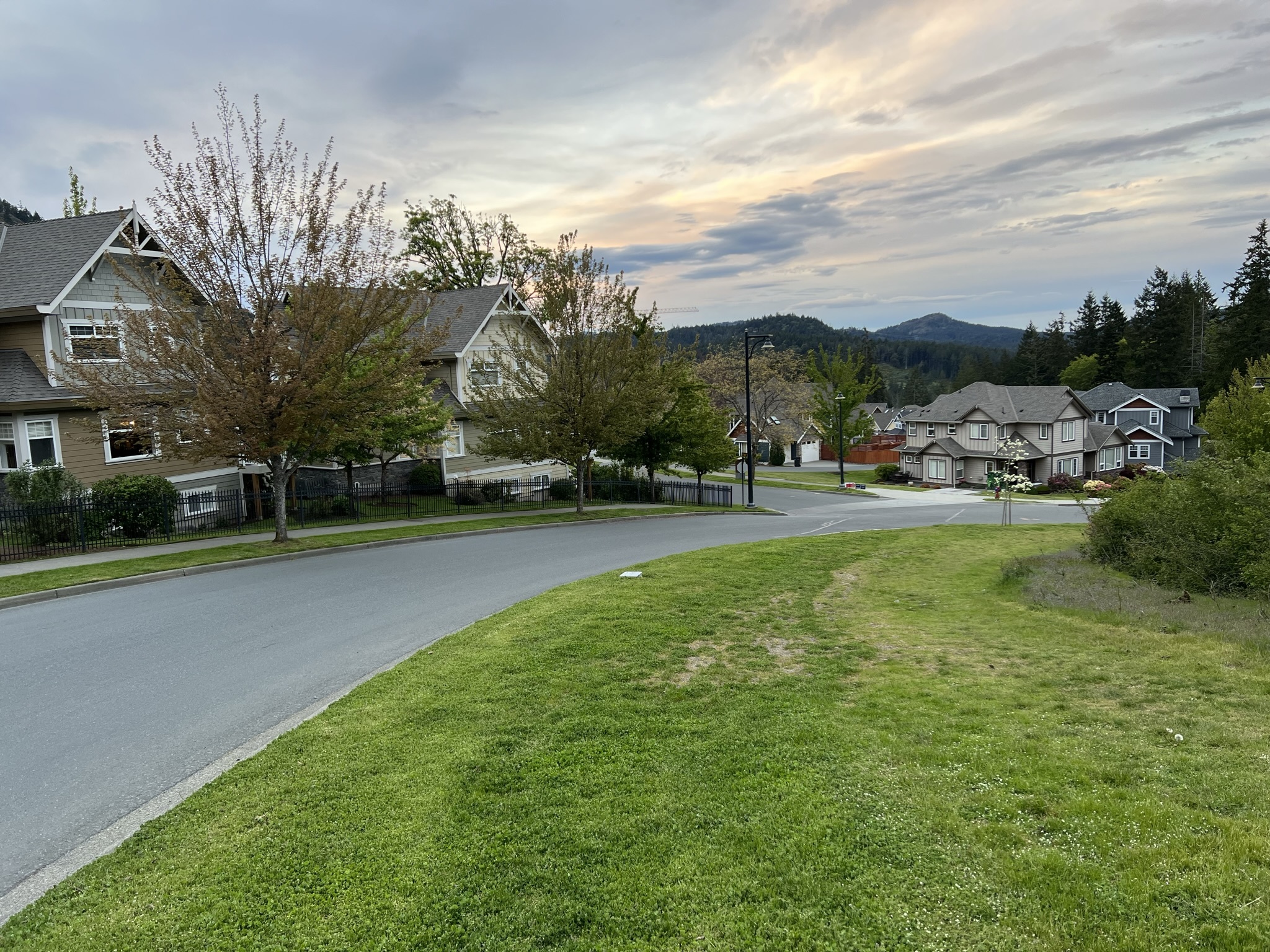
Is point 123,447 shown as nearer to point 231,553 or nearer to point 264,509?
point 264,509

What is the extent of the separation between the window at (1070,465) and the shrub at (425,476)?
171 ft

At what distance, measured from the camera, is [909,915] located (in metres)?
3.99

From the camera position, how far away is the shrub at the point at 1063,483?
52656 mm

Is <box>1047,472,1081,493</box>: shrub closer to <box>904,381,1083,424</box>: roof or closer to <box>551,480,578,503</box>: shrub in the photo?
<box>904,381,1083,424</box>: roof

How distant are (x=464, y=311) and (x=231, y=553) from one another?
70.0 feet

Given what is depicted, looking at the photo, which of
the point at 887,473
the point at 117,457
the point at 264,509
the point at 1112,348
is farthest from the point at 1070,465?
the point at 117,457

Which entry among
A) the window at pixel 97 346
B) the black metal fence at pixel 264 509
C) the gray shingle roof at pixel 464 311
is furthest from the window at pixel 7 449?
the gray shingle roof at pixel 464 311

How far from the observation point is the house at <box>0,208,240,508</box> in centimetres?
2150

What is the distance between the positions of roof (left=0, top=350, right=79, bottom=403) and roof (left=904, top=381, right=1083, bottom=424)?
61.4 metres

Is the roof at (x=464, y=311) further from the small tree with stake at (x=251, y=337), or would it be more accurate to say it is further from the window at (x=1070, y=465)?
the window at (x=1070, y=465)

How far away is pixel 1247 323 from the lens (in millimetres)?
66062

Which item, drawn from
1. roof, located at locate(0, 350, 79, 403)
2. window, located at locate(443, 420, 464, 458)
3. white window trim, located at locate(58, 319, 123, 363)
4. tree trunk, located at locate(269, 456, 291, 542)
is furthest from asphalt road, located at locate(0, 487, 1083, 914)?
window, located at locate(443, 420, 464, 458)

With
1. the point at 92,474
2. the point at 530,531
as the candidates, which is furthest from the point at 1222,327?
the point at 92,474

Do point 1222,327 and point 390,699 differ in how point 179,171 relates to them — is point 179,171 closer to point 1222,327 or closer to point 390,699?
point 390,699
